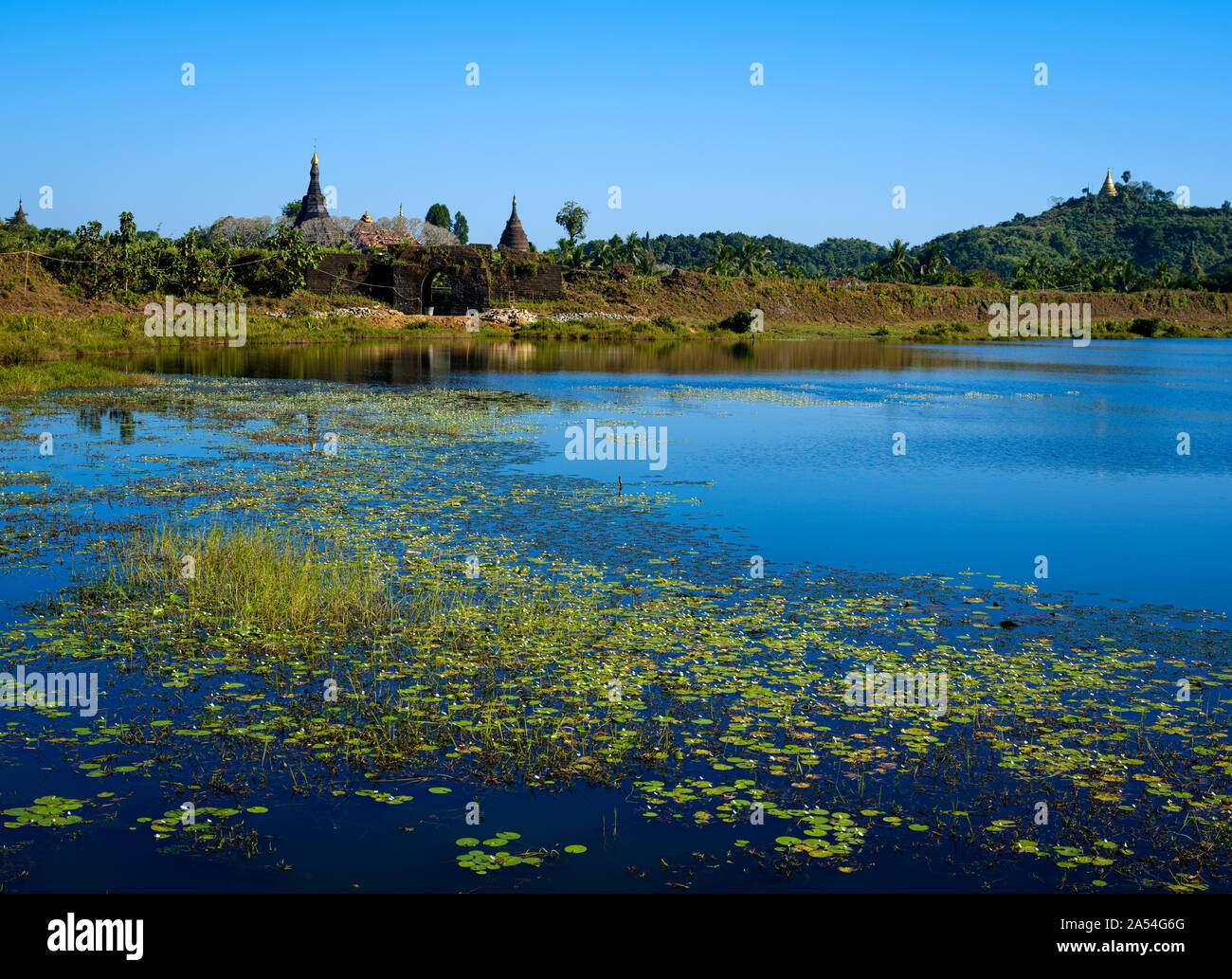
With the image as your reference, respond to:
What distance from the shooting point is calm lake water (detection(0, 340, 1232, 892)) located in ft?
20.7

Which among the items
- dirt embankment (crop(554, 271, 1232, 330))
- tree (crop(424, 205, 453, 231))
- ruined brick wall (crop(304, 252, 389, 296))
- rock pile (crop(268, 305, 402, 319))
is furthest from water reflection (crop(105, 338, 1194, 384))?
tree (crop(424, 205, 453, 231))

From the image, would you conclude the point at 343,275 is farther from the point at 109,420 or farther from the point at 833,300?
the point at 109,420

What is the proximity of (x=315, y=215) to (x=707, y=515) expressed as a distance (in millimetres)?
102143

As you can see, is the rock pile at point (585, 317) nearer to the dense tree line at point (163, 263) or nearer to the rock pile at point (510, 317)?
the rock pile at point (510, 317)

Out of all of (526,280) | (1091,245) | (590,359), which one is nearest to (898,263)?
(526,280)

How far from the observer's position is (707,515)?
651 inches

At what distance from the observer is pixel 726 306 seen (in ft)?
323

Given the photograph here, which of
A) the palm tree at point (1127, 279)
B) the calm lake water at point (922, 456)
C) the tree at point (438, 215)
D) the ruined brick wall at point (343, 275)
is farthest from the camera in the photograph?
the tree at point (438, 215)

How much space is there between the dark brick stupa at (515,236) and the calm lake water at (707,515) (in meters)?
54.2

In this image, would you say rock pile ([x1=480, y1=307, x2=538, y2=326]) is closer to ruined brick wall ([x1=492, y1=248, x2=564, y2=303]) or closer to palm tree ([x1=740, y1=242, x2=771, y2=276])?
ruined brick wall ([x1=492, y1=248, x2=564, y2=303])

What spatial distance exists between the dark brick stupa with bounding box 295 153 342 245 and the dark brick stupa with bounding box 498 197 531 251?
17672mm

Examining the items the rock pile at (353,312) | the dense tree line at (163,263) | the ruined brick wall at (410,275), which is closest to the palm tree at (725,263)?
the ruined brick wall at (410,275)

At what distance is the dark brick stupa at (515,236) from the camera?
100088 millimetres
